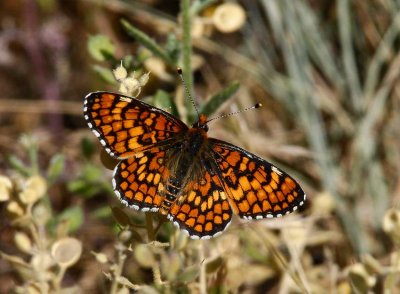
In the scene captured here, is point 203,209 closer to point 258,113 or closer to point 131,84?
point 131,84

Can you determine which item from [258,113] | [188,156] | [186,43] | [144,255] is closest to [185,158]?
[188,156]

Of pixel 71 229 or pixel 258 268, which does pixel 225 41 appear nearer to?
pixel 258 268

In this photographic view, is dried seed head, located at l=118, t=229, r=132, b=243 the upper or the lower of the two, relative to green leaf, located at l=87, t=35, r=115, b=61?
lower

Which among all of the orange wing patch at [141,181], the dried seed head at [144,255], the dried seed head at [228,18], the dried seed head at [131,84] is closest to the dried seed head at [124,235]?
the dried seed head at [144,255]

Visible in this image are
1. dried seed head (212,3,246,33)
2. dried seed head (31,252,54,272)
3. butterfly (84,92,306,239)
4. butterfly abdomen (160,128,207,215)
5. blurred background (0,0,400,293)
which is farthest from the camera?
blurred background (0,0,400,293)

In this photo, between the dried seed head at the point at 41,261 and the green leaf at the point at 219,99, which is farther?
the green leaf at the point at 219,99

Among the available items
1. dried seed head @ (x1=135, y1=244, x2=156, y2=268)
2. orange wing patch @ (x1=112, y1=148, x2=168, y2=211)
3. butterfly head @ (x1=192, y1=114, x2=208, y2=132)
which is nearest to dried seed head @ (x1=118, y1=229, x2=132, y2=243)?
dried seed head @ (x1=135, y1=244, x2=156, y2=268)

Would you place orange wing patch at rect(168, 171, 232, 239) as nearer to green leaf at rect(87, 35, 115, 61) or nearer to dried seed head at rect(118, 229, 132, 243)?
dried seed head at rect(118, 229, 132, 243)

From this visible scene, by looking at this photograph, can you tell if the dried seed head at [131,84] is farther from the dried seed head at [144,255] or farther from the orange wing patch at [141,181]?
the dried seed head at [144,255]
